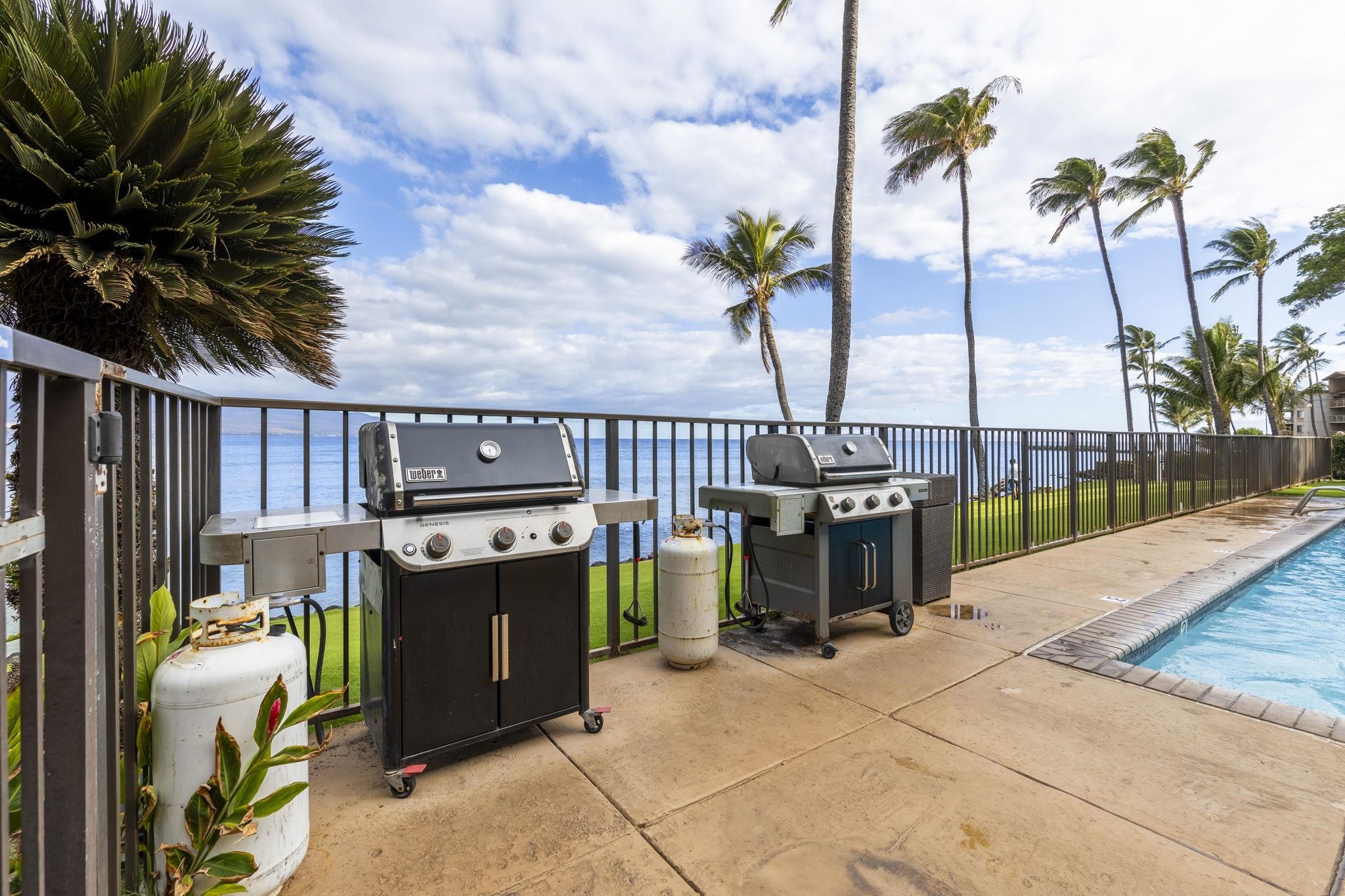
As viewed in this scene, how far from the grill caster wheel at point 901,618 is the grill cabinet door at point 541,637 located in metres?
2.07

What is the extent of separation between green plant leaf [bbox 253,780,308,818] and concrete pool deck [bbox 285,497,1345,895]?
37 centimetres

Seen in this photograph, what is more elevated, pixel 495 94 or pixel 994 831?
pixel 495 94

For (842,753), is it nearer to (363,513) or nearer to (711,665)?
(711,665)

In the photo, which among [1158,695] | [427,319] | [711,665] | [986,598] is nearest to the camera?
[1158,695]

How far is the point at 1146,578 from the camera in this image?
4.77 metres

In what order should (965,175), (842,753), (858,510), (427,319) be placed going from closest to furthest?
1. (842,753)
2. (858,510)
3. (965,175)
4. (427,319)

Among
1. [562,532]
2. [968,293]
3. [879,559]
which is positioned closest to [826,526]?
[879,559]

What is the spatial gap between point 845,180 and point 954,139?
37.2 ft

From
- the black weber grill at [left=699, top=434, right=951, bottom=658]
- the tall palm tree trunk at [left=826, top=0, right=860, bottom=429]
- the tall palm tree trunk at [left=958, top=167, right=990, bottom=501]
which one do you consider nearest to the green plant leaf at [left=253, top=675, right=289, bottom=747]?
the black weber grill at [left=699, top=434, right=951, bottom=658]

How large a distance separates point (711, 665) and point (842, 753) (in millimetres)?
967

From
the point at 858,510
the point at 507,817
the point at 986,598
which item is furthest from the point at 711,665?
the point at 986,598

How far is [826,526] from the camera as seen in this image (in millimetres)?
3156

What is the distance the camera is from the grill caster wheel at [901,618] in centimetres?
344

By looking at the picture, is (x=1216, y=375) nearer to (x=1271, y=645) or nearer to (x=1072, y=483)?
(x=1072, y=483)
